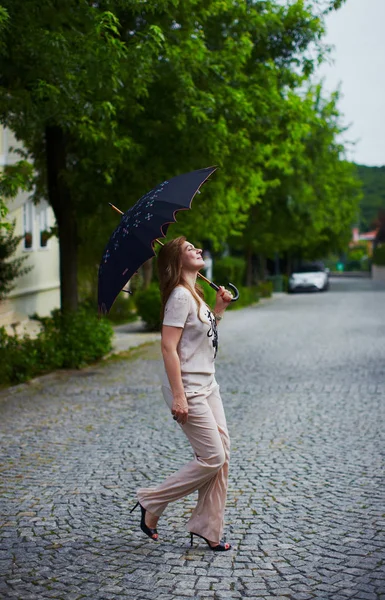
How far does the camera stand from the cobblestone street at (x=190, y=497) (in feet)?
14.9

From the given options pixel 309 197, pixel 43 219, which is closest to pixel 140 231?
pixel 43 219

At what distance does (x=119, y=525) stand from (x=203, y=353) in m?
1.33

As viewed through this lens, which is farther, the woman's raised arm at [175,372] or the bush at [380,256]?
the bush at [380,256]

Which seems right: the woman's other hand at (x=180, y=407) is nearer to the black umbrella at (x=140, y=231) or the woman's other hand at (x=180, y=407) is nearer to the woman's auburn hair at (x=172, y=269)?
the woman's auburn hair at (x=172, y=269)

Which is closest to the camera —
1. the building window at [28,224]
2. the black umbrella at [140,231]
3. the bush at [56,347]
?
the black umbrella at [140,231]

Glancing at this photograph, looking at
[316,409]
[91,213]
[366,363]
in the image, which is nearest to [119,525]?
[316,409]

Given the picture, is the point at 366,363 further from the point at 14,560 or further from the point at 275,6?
the point at 14,560

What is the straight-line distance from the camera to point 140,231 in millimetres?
4926

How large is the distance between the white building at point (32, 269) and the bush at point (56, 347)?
6743mm

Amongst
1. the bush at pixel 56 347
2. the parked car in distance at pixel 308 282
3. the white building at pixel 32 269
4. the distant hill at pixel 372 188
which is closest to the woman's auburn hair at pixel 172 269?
the bush at pixel 56 347

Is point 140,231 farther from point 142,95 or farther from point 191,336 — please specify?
point 142,95

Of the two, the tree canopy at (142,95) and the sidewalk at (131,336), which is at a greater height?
the tree canopy at (142,95)

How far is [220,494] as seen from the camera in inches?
199

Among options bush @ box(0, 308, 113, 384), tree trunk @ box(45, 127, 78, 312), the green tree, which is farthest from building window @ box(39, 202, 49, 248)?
bush @ box(0, 308, 113, 384)
